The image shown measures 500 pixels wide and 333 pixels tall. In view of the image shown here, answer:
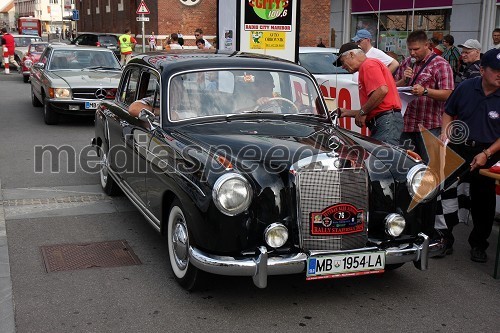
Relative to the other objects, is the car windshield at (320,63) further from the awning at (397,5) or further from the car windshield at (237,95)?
the car windshield at (237,95)

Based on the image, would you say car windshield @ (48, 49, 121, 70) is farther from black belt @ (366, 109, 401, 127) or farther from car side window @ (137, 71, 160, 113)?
black belt @ (366, 109, 401, 127)

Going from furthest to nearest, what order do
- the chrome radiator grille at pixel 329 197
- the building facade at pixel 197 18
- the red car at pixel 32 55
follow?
1. the building facade at pixel 197 18
2. the red car at pixel 32 55
3. the chrome radiator grille at pixel 329 197

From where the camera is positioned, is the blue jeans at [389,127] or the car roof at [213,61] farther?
the blue jeans at [389,127]

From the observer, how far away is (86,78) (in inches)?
505

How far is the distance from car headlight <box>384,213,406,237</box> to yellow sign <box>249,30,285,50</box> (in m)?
6.41

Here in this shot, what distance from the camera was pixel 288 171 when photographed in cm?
428

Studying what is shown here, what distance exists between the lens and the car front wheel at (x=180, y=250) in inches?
179

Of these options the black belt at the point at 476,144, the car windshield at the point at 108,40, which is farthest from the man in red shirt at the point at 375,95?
the car windshield at the point at 108,40

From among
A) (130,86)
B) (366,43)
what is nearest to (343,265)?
(130,86)

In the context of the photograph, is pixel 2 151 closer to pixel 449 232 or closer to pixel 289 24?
pixel 289 24

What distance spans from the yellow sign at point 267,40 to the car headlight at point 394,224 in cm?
641

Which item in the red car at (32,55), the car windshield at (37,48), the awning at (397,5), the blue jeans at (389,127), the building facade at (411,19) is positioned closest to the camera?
the blue jeans at (389,127)

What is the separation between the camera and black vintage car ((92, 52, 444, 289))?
13.6 feet

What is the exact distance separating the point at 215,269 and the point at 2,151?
290 inches
